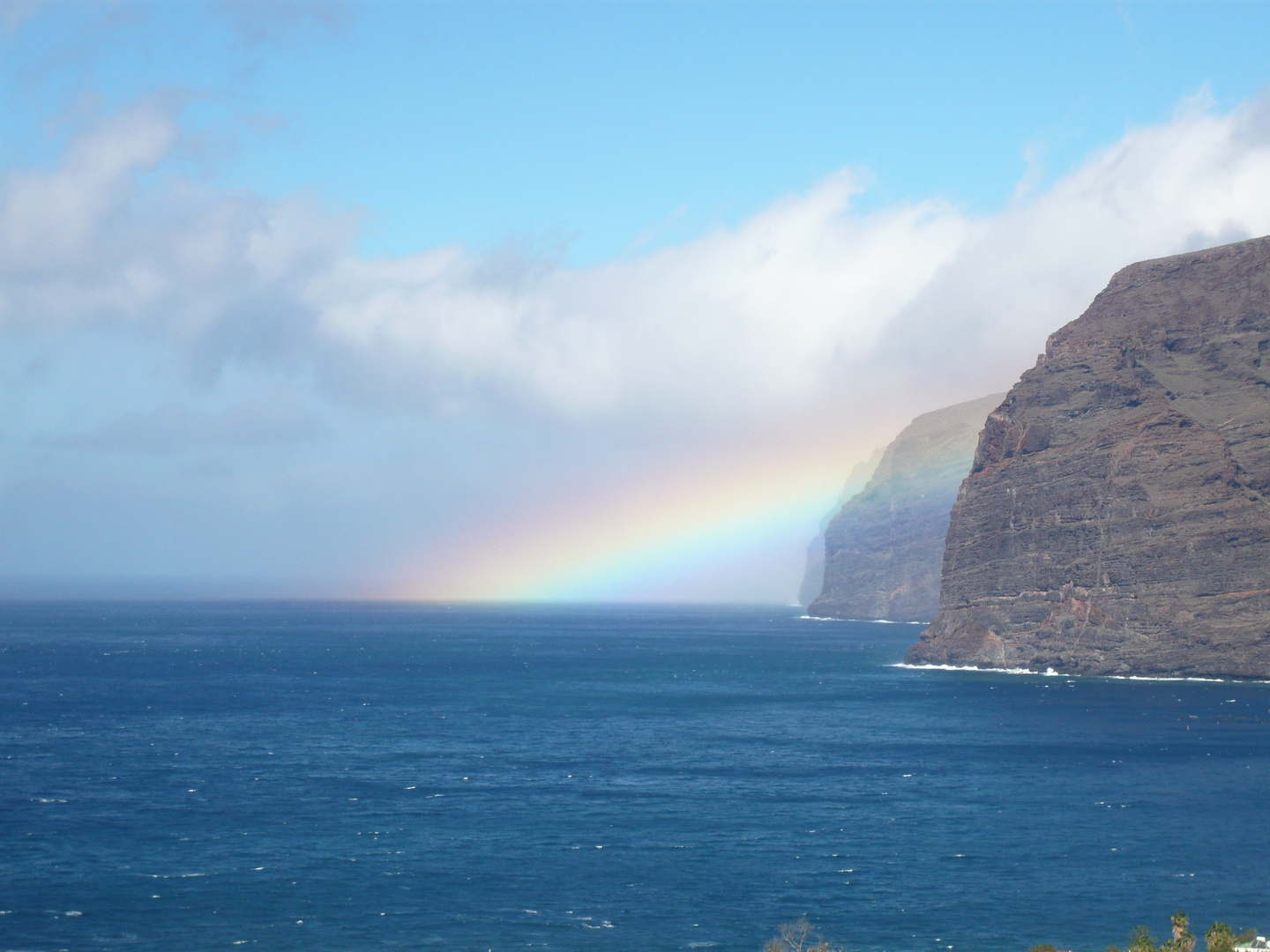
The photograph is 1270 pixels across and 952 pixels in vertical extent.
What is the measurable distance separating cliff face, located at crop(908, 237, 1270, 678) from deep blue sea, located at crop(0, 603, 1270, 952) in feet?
72.4

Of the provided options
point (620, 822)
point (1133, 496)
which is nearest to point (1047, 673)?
point (1133, 496)

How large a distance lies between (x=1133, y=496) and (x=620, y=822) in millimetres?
110444

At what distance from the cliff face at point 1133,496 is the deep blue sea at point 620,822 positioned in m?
22.1

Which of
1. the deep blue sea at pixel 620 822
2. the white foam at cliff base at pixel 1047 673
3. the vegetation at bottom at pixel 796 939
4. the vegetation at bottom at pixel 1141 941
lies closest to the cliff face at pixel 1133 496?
the white foam at cliff base at pixel 1047 673

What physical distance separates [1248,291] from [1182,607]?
171 ft

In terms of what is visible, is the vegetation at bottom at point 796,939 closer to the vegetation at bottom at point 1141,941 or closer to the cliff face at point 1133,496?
the vegetation at bottom at point 1141,941

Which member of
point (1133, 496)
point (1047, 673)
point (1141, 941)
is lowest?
point (1047, 673)

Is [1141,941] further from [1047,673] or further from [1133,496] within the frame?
[1047,673]

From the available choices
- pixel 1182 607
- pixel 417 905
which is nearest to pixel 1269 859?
pixel 417 905

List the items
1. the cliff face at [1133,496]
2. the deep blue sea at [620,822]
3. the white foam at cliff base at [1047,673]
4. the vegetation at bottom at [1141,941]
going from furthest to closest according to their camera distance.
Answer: the cliff face at [1133,496] → the white foam at cliff base at [1047,673] → the deep blue sea at [620,822] → the vegetation at bottom at [1141,941]

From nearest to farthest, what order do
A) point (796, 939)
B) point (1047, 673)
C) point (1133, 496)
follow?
point (796, 939)
point (1133, 496)
point (1047, 673)

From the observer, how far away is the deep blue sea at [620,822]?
187 ft

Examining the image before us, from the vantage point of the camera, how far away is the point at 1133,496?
525 ft

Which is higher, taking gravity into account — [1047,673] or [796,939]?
[1047,673]
